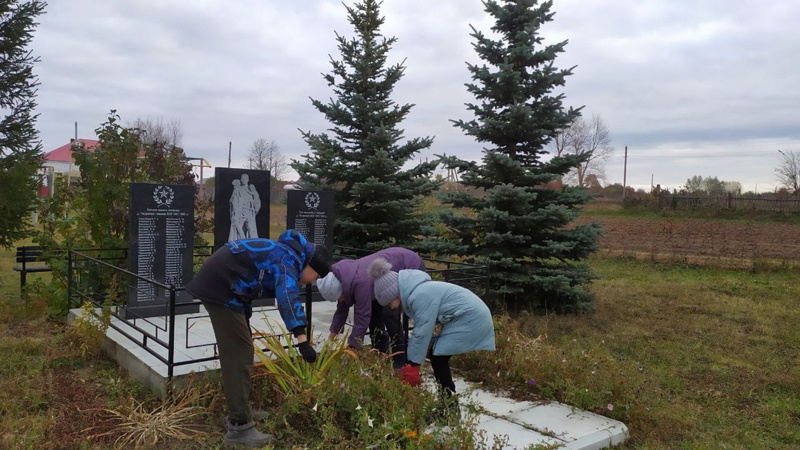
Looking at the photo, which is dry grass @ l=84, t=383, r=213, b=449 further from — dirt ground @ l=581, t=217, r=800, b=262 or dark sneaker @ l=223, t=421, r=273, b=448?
dirt ground @ l=581, t=217, r=800, b=262

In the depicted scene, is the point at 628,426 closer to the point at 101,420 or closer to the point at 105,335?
the point at 101,420

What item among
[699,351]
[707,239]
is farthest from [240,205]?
[707,239]

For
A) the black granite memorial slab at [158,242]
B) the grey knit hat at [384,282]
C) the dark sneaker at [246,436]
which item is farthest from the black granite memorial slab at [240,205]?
the dark sneaker at [246,436]

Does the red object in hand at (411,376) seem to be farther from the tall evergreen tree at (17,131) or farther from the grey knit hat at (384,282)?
the tall evergreen tree at (17,131)

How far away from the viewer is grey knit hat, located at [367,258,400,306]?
4410 millimetres

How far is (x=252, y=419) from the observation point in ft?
14.0

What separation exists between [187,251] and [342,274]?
12.1ft

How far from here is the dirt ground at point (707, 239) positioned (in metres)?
16.4

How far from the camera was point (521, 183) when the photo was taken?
9695 mm

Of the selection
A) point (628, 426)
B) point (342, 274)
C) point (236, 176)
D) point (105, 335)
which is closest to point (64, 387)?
point (105, 335)

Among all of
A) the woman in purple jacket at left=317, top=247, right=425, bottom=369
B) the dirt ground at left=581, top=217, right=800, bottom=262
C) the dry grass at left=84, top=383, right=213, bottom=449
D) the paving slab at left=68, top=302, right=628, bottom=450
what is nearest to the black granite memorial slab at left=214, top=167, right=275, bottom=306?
the paving slab at left=68, top=302, right=628, bottom=450

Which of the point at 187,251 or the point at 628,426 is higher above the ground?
the point at 187,251

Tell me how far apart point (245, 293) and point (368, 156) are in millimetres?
7204

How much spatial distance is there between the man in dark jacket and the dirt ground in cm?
1155
